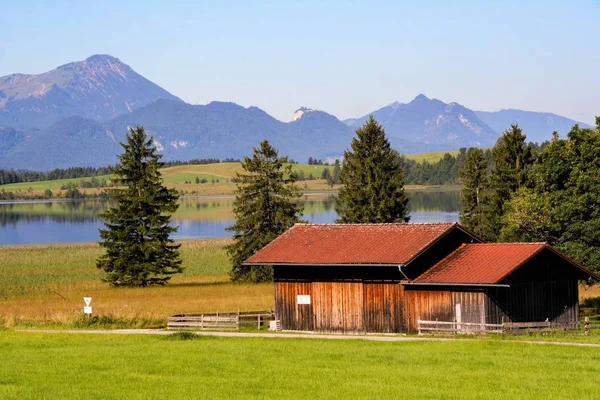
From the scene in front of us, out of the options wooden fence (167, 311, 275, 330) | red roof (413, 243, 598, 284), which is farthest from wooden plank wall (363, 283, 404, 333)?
wooden fence (167, 311, 275, 330)

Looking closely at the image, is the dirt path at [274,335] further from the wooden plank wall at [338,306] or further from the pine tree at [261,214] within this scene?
the pine tree at [261,214]

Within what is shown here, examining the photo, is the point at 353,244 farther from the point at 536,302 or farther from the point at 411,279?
the point at 536,302

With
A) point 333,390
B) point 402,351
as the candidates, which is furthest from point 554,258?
point 333,390

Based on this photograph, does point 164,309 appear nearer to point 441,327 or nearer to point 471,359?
point 441,327

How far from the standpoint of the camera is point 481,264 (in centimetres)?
4541

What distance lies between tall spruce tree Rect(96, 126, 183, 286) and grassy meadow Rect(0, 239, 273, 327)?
73.5 inches

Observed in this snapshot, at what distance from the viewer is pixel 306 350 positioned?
37.4 metres

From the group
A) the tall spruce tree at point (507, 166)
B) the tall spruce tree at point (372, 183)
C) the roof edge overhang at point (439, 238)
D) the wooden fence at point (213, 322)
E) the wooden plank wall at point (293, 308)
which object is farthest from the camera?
the tall spruce tree at point (372, 183)

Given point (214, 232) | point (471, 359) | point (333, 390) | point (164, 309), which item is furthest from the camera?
point (214, 232)

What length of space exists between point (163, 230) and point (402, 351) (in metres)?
42.8

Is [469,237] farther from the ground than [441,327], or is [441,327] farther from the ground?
[469,237]

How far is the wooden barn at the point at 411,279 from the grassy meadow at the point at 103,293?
7538 mm

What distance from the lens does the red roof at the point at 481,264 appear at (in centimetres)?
4403

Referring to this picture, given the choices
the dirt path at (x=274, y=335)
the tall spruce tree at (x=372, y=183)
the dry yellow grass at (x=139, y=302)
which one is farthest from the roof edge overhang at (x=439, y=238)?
the tall spruce tree at (x=372, y=183)
